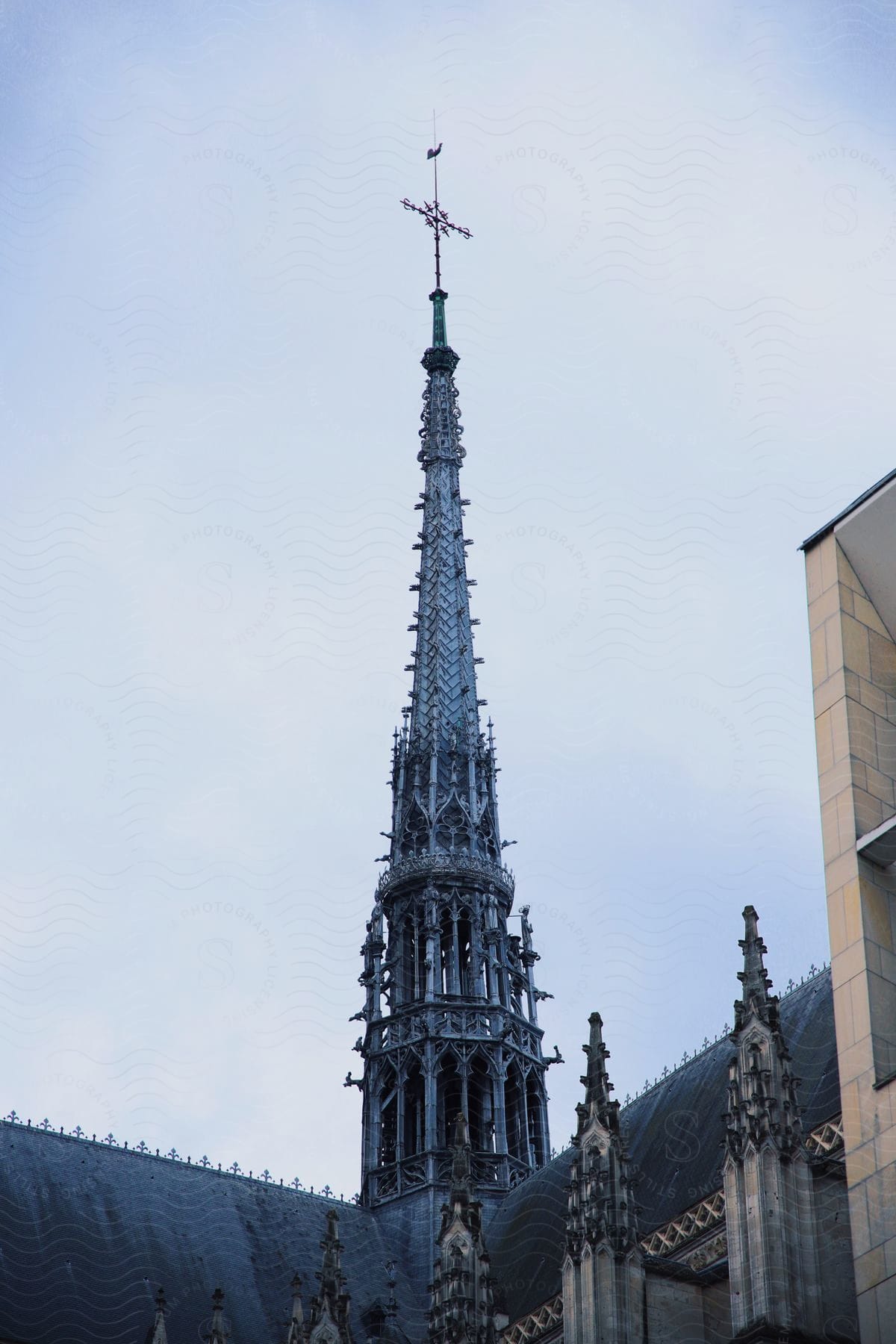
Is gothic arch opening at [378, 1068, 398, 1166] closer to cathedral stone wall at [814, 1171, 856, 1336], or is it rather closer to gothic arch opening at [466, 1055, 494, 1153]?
gothic arch opening at [466, 1055, 494, 1153]

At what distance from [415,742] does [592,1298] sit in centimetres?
2323

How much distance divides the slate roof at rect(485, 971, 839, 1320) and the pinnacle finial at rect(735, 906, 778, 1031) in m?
2.17

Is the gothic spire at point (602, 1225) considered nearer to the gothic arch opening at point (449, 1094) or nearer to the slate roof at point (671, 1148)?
the slate roof at point (671, 1148)

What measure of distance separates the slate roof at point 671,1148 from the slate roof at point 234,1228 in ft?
0.13


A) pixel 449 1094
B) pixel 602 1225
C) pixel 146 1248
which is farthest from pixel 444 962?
pixel 602 1225

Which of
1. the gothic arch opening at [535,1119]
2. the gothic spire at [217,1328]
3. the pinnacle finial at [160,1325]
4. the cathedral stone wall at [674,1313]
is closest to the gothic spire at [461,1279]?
the cathedral stone wall at [674,1313]

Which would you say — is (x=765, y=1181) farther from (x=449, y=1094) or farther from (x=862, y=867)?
(x=449, y=1094)

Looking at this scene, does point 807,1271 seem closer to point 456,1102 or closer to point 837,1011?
point 837,1011

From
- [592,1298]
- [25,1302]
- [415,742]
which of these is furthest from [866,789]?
[415,742]

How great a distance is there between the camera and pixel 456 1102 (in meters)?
42.9

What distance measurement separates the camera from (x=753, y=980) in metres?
26.7

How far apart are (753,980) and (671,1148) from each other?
8028 mm

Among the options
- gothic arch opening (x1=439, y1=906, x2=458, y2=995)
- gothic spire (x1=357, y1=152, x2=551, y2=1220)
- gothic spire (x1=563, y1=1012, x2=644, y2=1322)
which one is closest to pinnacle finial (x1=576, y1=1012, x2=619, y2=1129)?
gothic spire (x1=563, y1=1012, x2=644, y2=1322)

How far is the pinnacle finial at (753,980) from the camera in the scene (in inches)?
1045
